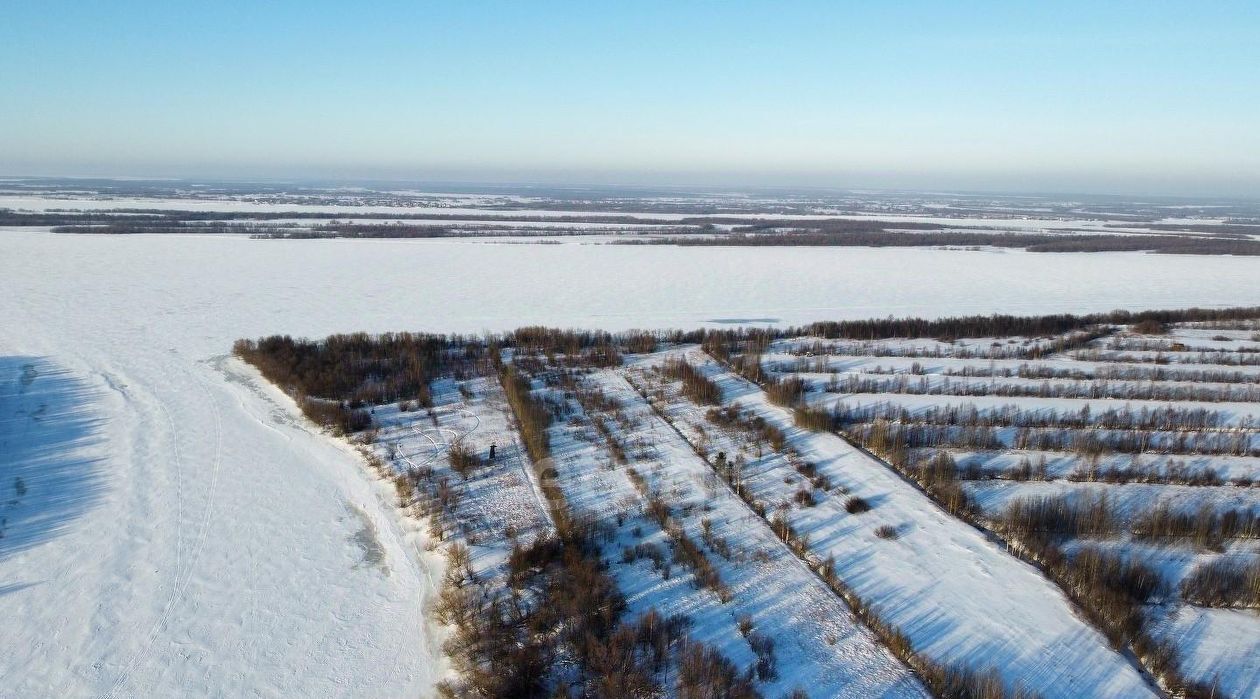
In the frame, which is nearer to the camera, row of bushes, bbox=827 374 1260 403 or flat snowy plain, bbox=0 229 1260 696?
flat snowy plain, bbox=0 229 1260 696

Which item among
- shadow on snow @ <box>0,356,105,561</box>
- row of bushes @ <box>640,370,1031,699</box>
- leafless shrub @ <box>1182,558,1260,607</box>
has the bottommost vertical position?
shadow on snow @ <box>0,356,105,561</box>

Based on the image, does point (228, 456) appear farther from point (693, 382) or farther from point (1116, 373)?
point (1116, 373)

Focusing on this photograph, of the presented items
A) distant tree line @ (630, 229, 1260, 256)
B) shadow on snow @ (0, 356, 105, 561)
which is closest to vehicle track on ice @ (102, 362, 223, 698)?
shadow on snow @ (0, 356, 105, 561)

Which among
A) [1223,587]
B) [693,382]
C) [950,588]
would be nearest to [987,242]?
[693,382]

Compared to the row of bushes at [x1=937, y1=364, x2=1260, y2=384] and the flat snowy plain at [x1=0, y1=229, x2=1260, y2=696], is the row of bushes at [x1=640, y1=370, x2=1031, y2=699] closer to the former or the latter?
the flat snowy plain at [x1=0, y1=229, x2=1260, y2=696]

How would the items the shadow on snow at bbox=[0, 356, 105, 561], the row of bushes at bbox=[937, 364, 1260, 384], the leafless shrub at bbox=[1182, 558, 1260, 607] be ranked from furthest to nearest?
the row of bushes at bbox=[937, 364, 1260, 384]
the shadow on snow at bbox=[0, 356, 105, 561]
the leafless shrub at bbox=[1182, 558, 1260, 607]

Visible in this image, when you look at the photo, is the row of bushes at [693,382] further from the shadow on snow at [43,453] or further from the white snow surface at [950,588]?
the shadow on snow at [43,453]

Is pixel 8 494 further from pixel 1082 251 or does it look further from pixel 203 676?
pixel 1082 251

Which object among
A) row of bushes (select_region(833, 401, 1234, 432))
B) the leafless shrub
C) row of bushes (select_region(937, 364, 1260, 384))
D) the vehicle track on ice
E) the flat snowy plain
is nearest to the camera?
the vehicle track on ice

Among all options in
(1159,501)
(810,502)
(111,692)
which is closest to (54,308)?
(111,692)
